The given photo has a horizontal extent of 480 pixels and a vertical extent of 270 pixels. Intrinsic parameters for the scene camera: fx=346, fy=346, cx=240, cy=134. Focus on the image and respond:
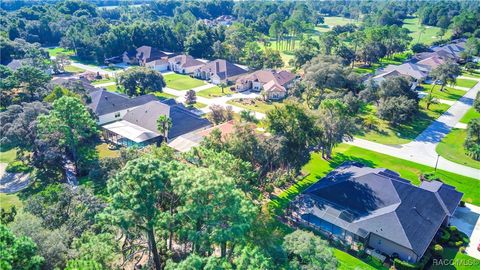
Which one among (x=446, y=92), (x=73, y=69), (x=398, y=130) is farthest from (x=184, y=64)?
(x=446, y=92)

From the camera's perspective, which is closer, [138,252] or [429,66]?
[138,252]

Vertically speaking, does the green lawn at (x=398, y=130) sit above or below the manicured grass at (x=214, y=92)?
above

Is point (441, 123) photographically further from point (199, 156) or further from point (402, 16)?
point (402, 16)

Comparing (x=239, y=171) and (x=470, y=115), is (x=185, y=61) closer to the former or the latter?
(x=470, y=115)

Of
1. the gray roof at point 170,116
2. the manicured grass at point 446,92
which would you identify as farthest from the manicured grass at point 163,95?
the manicured grass at point 446,92

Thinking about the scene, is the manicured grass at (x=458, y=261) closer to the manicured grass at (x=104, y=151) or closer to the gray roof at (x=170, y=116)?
the gray roof at (x=170, y=116)

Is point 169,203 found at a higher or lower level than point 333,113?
higher

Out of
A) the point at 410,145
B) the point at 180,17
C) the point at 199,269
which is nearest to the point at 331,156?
the point at 410,145
